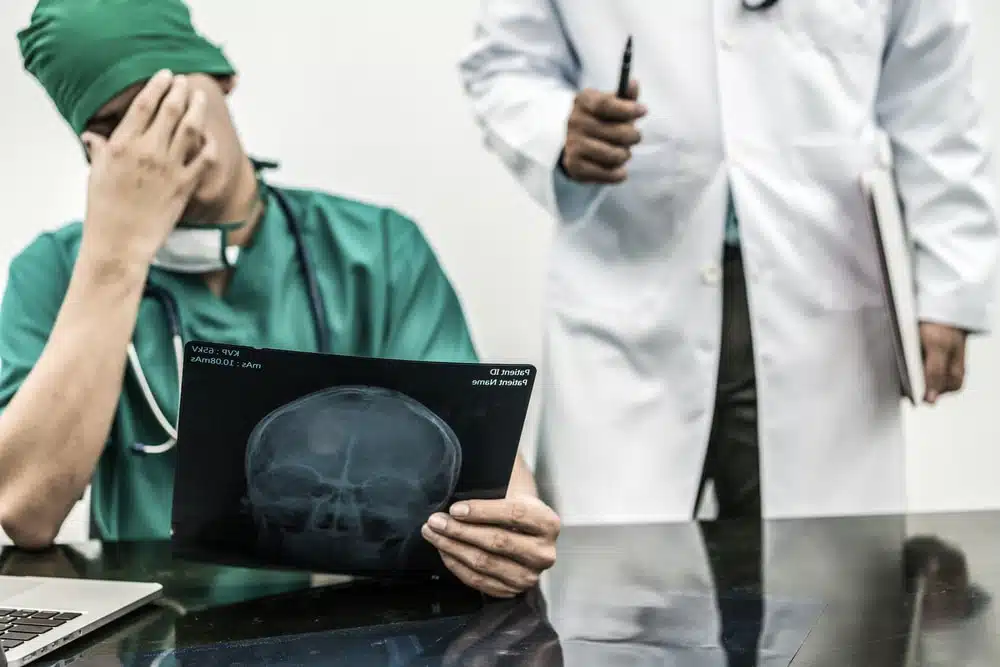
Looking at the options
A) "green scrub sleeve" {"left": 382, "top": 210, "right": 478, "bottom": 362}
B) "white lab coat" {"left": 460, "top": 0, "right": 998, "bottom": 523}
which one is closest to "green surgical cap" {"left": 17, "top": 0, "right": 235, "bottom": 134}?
"green scrub sleeve" {"left": 382, "top": 210, "right": 478, "bottom": 362}

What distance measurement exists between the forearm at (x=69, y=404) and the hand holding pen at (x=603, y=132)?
524 mm

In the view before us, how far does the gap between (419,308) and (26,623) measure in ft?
2.17

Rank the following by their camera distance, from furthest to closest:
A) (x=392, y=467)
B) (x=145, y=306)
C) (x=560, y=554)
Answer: (x=145, y=306), (x=560, y=554), (x=392, y=467)

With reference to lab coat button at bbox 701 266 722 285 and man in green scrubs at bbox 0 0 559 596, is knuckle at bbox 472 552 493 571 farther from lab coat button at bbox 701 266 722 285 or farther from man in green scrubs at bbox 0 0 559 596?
lab coat button at bbox 701 266 722 285

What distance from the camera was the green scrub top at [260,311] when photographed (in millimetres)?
1179

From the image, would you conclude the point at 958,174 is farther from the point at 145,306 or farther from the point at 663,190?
the point at 145,306

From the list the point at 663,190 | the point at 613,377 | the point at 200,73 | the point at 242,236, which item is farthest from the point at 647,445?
the point at 200,73

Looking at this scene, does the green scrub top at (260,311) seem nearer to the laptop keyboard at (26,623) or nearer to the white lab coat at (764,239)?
the white lab coat at (764,239)

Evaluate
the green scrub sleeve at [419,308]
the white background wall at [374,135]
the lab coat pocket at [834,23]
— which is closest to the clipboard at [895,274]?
the lab coat pocket at [834,23]

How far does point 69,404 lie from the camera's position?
1040 mm

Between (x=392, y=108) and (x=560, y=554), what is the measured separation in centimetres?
109

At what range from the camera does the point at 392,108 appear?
72.4 inches

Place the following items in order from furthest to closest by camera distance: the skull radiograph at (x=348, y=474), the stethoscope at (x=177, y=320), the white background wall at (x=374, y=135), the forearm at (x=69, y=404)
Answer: the white background wall at (x=374, y=135) → the stethoscope at (x=177, y=320) → the forearm at (x=69, y=404) → the skull radiograph at (x=348, y=474)

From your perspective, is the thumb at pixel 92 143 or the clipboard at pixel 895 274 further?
the clipboard at pixel 895 274
